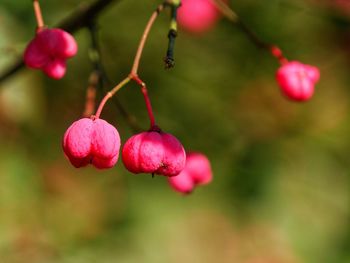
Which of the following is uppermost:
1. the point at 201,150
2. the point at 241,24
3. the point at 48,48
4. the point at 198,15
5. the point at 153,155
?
the point at 198,15

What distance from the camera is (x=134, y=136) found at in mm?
1161

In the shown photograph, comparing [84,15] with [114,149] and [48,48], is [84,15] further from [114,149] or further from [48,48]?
[114,149]

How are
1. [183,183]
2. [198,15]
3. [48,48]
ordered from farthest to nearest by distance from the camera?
[198,15], [183,183], [48,48]

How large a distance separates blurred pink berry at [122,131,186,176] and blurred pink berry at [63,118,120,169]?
32 millimetres

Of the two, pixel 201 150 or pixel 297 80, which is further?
pixel 201 150

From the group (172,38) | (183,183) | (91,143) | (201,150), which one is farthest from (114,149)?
(201,150)

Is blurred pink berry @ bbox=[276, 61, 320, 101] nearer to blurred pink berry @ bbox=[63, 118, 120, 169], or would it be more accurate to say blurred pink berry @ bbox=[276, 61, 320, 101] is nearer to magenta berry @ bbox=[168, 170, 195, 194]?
magenta berry @ bbox=[168, 170, 195, 194]

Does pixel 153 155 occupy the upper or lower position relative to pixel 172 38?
lower

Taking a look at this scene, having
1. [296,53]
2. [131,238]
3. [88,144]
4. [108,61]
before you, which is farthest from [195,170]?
[131,238]

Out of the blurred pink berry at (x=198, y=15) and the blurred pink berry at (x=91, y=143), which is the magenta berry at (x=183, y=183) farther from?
the blurred pink berry at (x=198, y=15)

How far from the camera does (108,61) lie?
2.62m

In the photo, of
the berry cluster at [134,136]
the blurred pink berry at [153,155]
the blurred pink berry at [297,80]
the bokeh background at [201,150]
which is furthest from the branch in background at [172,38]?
the bokeh background at [201,150]

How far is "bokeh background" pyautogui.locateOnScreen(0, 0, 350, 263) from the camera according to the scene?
2600 millimetres

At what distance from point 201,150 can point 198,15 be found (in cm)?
55
